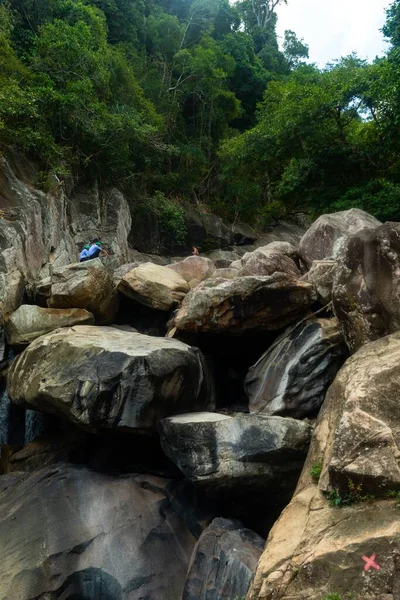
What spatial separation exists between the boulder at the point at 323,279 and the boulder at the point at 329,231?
2317 mm

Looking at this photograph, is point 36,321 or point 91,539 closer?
point 91,539

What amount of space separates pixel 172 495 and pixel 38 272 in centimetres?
824

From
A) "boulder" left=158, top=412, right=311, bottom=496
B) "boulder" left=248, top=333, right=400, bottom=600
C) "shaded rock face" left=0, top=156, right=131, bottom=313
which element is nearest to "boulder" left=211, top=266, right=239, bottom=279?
"shaded rock face" left=0, top=156, right=131, bottom=313

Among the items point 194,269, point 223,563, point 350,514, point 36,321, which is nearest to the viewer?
point 350,514

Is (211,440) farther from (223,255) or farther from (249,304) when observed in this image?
(223,255)

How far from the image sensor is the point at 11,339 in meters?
11.5

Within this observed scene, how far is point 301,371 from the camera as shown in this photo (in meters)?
9.81

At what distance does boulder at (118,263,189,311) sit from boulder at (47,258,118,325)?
0.49 meters

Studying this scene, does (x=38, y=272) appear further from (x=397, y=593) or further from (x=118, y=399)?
(x=397, y=593)

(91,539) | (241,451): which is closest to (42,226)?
(91,539)

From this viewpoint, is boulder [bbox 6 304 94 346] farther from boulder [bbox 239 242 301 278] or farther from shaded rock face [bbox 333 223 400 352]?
shaded rock face [bbox 333 223 400 352]

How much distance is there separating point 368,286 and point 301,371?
2460mm

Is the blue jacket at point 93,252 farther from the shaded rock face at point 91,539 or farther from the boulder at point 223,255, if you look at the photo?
the boulder at point 223,255

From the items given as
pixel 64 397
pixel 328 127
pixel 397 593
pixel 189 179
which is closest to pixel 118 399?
pixel 64 397
